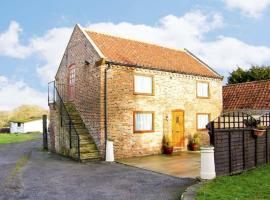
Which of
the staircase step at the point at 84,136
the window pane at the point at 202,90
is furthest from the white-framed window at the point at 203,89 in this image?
the staircase step at the point at 84,136

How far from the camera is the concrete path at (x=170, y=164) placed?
12.9 m

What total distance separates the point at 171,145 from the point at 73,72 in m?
7.64

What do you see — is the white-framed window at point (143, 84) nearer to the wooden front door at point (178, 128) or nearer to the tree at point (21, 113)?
the wooden front door at point (178, 128)

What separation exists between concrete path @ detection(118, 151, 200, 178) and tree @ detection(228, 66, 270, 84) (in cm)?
2340

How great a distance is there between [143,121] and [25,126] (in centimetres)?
6369

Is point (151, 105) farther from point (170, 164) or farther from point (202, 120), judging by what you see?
point (202, 120)

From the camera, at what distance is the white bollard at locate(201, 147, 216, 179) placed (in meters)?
11.0

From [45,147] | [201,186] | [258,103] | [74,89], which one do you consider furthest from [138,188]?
[258,103]

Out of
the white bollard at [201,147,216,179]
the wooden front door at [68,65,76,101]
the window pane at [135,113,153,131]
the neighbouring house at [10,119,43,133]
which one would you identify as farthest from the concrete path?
the neighbouring house at [10,119,43,133]

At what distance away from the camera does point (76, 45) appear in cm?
2053

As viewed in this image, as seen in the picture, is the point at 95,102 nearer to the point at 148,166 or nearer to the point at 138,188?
the point at 148,166

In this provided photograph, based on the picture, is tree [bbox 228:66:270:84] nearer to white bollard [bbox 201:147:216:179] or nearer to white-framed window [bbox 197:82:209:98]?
white-framed window [bbox 197:82:209:98]

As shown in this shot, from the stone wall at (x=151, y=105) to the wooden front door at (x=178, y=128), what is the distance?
14.1 inches

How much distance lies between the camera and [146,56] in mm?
20750
